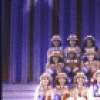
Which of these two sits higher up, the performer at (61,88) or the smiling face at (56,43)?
the smiling face at (56,43)

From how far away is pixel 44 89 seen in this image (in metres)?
2.06

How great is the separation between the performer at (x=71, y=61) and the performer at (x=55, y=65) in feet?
0.10

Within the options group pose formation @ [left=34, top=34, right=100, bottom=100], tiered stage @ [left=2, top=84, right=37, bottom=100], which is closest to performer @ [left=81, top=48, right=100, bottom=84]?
group pose formation @ [left=34, top=34, right=100, bottom=100]

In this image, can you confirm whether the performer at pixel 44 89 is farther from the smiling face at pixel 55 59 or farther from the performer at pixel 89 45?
the performer at pixel 89 45

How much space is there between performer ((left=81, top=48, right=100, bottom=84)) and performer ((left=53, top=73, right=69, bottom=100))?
0.13 metres

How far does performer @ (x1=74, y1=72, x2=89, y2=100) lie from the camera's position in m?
2.04

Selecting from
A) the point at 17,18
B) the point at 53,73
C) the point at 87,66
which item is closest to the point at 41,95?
the point at 53,73

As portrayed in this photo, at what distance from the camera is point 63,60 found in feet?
6.81

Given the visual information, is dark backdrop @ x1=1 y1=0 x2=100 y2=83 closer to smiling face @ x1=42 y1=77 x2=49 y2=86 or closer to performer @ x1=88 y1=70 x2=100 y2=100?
smiling face @ x1=42 y1=77 x2=49 y2=86

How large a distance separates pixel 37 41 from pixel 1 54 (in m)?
0.24


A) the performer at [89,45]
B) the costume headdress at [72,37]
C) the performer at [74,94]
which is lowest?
the performer at [74,94]

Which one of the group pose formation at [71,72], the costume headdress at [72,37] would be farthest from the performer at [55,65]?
the costume headdress at [72,37]

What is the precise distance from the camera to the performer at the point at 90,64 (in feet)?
6.75

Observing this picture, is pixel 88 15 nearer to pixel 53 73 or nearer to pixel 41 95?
pixel 53 73
